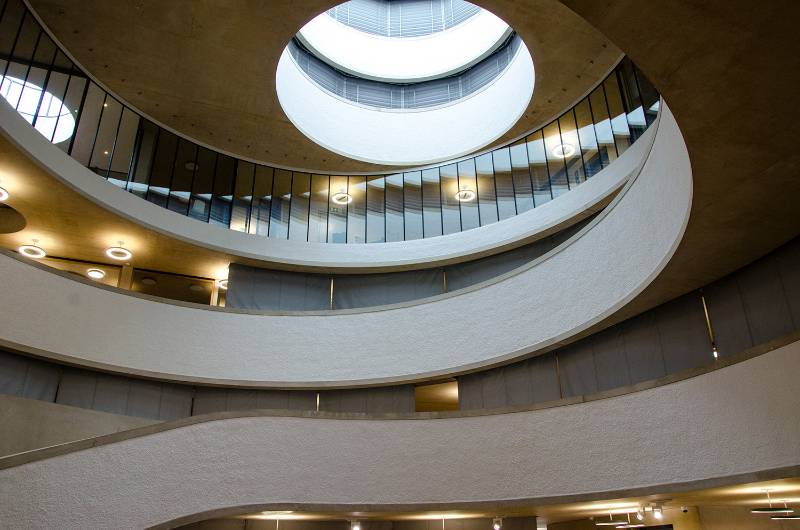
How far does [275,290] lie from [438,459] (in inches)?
408

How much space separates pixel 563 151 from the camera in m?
21.3

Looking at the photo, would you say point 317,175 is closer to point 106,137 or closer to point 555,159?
point 106,137

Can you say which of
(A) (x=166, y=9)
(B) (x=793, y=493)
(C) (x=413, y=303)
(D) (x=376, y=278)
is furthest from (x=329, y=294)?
(B) (x=793, y=493)

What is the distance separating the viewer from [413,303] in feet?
66.7

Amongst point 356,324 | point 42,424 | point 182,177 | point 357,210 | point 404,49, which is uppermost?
point 404,49

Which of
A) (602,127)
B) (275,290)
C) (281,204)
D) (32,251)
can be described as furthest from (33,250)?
(602,127)

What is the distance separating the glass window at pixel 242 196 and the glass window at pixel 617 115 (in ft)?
43.7

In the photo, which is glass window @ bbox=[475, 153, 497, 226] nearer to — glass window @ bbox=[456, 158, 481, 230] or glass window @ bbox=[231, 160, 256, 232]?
glass window @ bbox=[456, 158, 481, 230]

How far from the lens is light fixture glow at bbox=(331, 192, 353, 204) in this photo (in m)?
24.9

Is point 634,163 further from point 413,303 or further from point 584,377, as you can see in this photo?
point 413,303

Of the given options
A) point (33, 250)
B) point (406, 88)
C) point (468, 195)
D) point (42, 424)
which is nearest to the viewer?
point (42, 424)

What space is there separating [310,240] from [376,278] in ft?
9.82

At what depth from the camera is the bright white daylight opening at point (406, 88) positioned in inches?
909

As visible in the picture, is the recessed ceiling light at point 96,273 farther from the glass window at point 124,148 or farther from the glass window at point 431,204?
the glass window at point 431,204
